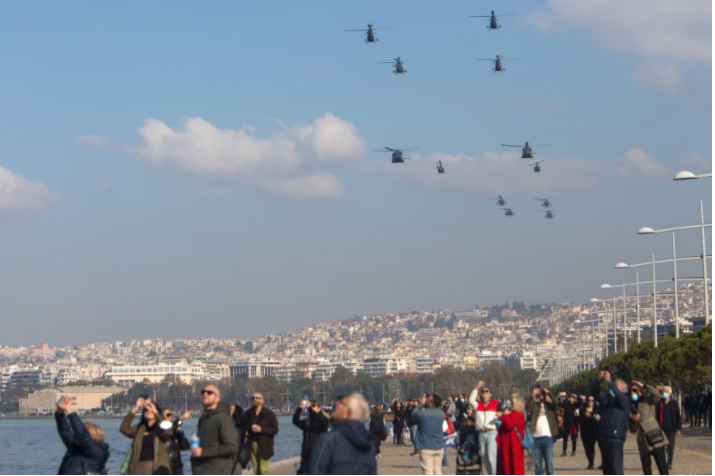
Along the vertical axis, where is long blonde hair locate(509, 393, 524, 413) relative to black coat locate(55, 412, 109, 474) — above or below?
above

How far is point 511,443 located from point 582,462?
806cm

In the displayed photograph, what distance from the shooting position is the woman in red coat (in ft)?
49.0

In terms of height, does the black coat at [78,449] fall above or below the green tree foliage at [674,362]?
below

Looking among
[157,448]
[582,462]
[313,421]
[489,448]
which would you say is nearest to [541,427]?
[489,448]

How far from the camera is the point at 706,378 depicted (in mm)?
43625

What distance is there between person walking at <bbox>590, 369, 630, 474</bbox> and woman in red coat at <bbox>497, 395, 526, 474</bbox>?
101cm

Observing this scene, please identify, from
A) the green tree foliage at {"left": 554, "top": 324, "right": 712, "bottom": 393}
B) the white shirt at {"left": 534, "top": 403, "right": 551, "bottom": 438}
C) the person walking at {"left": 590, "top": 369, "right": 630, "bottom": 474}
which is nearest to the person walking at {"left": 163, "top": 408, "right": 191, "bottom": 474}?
the person walking at {"left": 590, "top": 369, "right": 630, "bottom": 474}

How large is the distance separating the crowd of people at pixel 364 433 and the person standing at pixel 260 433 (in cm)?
1

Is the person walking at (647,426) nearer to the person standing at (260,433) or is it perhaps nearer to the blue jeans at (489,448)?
the blue jeans at (489,448)

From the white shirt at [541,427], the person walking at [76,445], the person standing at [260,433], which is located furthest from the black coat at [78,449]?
→ the white shirt at [541,427]

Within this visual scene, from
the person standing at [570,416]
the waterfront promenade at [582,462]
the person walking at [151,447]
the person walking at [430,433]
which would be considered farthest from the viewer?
the person standing at [570,416]

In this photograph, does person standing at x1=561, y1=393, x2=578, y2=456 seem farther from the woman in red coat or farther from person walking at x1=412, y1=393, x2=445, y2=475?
person walking at x1=412, y1=393, x2=445, y2=475

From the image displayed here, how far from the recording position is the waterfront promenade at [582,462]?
64.9 feet

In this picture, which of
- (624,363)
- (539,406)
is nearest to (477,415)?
(539,406)
